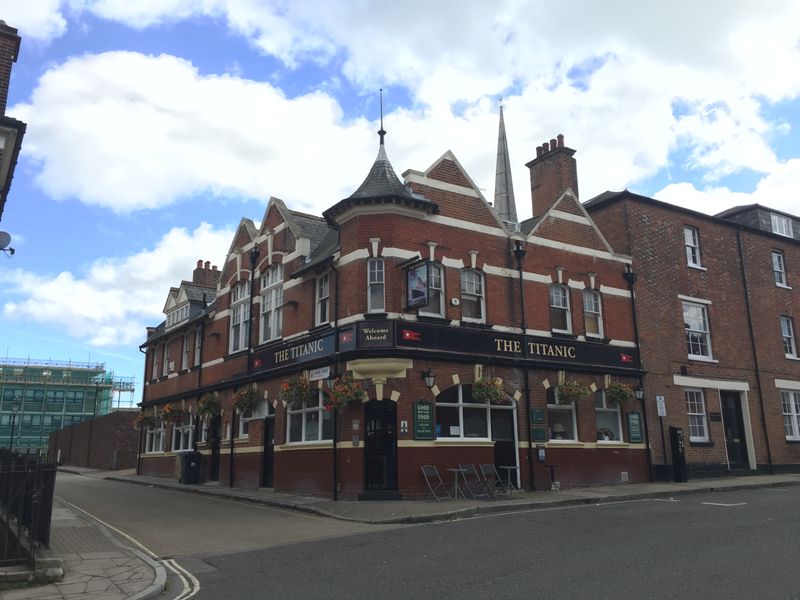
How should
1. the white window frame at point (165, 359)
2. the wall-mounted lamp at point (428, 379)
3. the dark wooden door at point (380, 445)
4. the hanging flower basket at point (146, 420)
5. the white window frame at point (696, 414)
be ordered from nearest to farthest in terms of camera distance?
1. the dark wooden door at point (380, 445)
2. the wall-mounted lamp at point (428, 379)
3. the white window frame at point (696, 414)
4. the hanging flower basket at point (146, 420)
5. the white window frame at point (165, 359)

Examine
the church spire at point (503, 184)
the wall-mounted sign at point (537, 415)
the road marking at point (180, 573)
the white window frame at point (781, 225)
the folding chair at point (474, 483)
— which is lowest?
the road marking at point (180, 573)

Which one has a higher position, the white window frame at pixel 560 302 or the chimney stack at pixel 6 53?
the chimney stack at pixel 6 53

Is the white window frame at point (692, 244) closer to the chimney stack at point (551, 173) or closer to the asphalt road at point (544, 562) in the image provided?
the chimney stack at point (551, 173)

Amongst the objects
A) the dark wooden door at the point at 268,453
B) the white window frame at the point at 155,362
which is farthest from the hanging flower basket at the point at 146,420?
the dark wooden door at the point at 268,453

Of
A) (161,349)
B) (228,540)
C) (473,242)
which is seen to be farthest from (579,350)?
(161,349)

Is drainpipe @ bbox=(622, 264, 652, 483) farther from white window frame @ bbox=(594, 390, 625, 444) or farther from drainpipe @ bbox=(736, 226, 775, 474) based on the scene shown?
drainpipe @ bbox=(736, 226, 775, 474)

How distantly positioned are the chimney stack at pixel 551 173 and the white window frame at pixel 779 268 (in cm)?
1024

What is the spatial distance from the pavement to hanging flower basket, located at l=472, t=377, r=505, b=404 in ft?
9.01

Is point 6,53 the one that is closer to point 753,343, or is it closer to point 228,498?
point 228,498

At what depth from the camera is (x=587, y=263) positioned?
75.8 feet

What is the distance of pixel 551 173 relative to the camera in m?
25.9

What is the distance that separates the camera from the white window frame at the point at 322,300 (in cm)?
2030

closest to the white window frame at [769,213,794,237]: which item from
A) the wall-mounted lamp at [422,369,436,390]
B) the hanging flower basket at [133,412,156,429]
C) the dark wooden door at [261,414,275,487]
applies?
the wall-mounted lamp at [422,369,436,390]

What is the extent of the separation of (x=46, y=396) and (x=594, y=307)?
256ft
